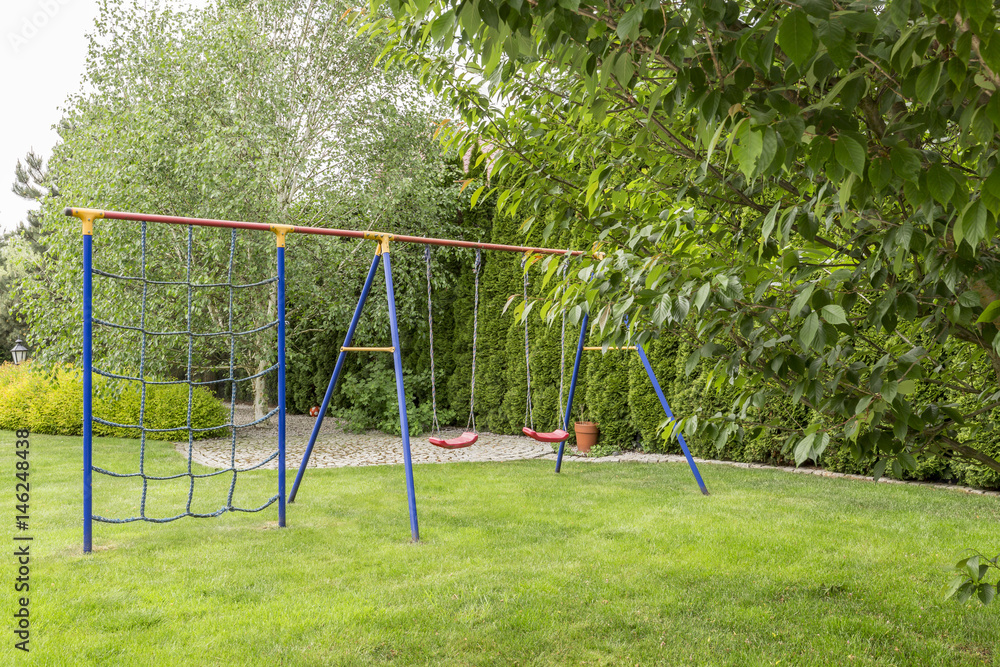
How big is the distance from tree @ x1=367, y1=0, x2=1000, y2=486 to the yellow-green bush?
7.93 m

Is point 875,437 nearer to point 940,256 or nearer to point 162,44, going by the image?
point 940,256

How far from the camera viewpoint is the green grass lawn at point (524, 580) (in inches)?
101

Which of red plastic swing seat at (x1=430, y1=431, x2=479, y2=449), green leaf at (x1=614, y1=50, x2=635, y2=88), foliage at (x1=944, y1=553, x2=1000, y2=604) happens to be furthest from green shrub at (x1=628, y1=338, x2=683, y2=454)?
green leaf at (x1=614, y1=50, x2=635, y2=88)

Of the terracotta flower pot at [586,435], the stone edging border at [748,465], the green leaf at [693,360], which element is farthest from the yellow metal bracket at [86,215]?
the terracotta flower pot at [586,435]

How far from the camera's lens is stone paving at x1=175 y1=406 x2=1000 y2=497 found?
726 centimetres

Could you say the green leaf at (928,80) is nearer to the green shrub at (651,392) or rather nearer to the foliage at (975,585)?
the foliage at (975,585)

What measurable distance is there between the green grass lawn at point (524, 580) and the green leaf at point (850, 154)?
2.07 m

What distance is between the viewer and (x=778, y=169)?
1.16m


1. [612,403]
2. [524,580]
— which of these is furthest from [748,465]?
[524,580]

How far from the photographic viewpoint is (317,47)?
895 centimetres

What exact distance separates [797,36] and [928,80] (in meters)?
0.24

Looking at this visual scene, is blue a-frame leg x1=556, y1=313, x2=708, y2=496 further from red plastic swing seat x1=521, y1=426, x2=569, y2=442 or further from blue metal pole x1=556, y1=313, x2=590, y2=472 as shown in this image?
red plastic swing seat x1=521, y1=426, x2=569, y2=442

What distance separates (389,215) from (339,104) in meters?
1.67

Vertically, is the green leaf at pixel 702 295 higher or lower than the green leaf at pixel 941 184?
lower
